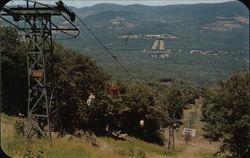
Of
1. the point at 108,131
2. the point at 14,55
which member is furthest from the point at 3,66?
the point at 108,131

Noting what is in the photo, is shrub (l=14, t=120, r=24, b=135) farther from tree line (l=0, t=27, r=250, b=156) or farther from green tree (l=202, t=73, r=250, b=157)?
green tree (l=202, t=73, r=250, b=157)

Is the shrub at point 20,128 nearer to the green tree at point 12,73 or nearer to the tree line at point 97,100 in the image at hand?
the tree line at point 97,100

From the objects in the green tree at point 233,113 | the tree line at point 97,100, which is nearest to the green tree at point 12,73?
the tree line at point 97,100

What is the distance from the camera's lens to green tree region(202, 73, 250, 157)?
17.2m

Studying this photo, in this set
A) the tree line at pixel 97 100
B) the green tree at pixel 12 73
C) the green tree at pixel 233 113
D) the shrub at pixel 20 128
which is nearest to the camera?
the shrub at pixel 20 128

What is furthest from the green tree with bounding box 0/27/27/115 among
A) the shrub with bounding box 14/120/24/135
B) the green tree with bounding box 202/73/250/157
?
the green tree with bounding box 202/73/250/157

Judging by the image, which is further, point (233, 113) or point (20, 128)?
point (233, 113)

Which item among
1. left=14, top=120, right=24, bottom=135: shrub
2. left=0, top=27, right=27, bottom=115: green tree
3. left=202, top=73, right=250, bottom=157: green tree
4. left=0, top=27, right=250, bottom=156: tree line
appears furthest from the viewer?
left=0, top=27, right=27, bottom=115: green tree

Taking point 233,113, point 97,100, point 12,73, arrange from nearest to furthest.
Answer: point 233,113 → point 12,73 → point 97,100

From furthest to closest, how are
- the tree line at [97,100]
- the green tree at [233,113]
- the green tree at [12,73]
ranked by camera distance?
1. the green tree at [12,73]
2. the tree line at [97,100]
3. the green tree at [233,113]

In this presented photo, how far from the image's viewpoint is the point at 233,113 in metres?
17.8

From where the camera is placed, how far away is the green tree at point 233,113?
17.2m

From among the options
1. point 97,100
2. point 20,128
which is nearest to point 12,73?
point 97,100

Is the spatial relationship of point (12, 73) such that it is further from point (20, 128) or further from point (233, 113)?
point (233, 113)
